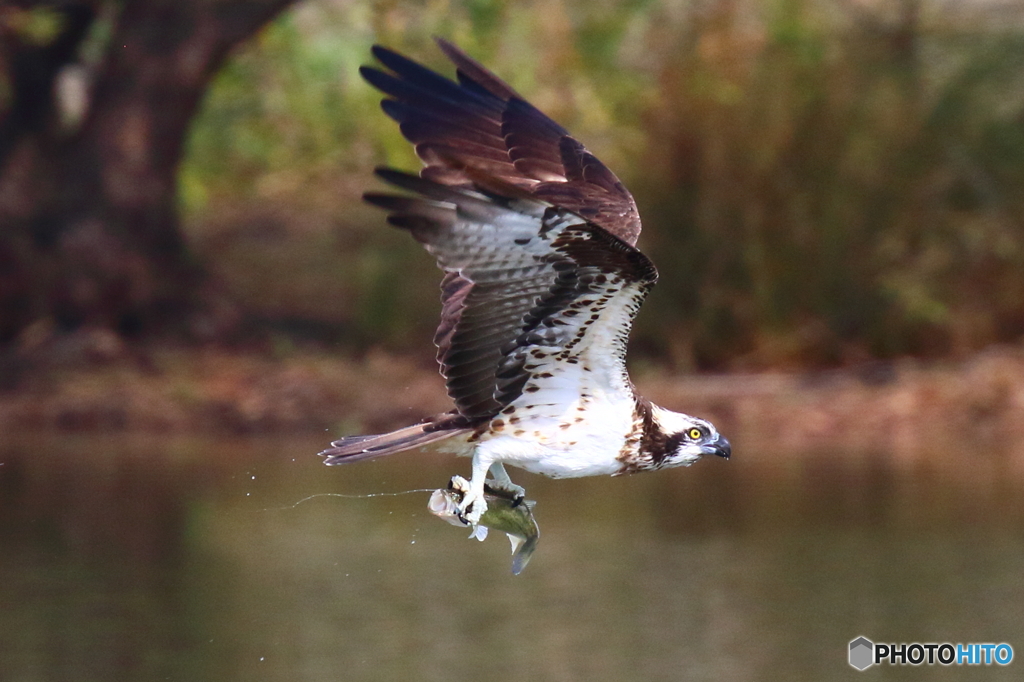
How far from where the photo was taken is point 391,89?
6180mm

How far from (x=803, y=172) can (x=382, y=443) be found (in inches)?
425

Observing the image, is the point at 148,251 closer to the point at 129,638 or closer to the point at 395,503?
the point at 395,503

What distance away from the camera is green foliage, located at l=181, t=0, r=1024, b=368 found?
1608cm

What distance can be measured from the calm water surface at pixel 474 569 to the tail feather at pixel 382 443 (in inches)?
120

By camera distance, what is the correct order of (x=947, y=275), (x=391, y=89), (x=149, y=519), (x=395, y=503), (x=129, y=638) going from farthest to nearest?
(x=947, y=275), (x=395, y=503), (x=149, y=519), (x=129, y=638), (x=391, y=89)

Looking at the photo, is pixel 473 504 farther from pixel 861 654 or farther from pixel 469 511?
pixel 861 654

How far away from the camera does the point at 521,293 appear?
5961 millimetres

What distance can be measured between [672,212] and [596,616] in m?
6.94

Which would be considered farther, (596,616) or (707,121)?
(707,121)

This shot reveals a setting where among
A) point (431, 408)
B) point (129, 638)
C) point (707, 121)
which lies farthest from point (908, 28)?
point (129, 638)

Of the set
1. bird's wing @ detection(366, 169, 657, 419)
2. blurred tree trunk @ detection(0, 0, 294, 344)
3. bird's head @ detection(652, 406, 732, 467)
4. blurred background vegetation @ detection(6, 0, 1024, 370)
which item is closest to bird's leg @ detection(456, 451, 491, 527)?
bird's wing @ detection(366, 169, 657, 419)
